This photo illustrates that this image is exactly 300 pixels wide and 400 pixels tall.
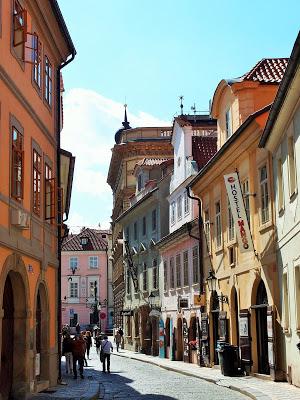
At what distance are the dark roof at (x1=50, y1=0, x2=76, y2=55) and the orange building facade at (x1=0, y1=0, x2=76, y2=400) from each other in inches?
1.6

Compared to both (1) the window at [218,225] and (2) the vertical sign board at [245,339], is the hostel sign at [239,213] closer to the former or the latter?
(2) the vertical sign board at [245,339]

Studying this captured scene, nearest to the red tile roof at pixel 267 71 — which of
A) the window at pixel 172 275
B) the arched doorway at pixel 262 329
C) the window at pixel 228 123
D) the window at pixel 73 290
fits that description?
the window at pixel 228 123

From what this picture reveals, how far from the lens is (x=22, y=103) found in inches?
680

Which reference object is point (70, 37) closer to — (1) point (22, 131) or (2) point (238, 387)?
(1) point (22, 131)

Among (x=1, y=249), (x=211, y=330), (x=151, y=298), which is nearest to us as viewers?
(x=1, y=249)

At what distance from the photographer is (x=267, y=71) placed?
1051 inches

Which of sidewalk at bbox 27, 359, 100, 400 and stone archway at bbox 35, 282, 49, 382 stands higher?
stone archway at bbox 35, 282, 49, 382

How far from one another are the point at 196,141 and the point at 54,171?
54.5ft

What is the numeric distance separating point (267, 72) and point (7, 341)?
14.5 meters

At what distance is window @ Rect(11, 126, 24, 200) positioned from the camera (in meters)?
16.2

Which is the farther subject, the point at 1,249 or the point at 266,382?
the point at 266,382

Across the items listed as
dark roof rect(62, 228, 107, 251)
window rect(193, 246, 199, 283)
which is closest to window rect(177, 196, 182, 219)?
window rect(193, 246, 199, 283)

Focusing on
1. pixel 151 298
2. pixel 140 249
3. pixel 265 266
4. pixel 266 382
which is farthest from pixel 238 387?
pixel 140 249

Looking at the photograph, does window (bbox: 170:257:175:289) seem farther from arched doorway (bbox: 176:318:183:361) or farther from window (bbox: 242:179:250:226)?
window (bbox: 242:179:250:226)
